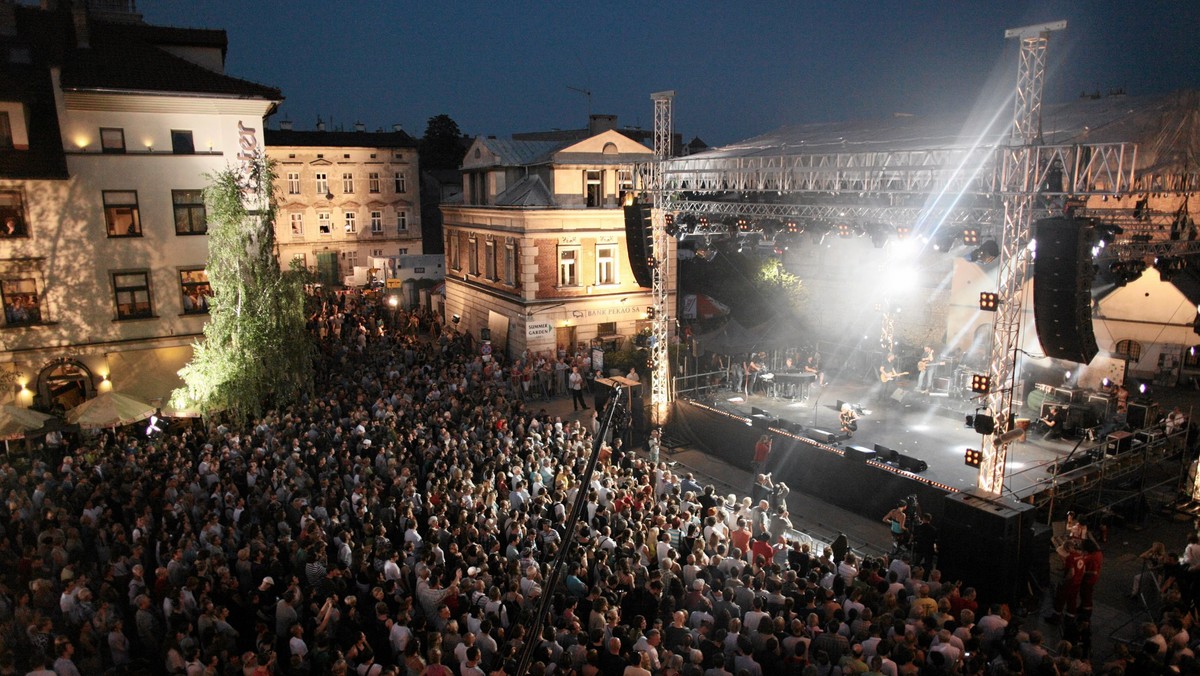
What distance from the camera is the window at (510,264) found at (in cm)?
2719

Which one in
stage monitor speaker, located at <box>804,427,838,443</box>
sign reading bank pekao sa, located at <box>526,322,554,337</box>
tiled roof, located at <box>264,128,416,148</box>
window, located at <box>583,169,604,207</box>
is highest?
tiled roof, located at <box>264,128,416,148</box>

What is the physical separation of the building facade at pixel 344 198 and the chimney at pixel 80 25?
22061 millimetres

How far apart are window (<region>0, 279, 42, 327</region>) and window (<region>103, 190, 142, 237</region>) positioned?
2465mm

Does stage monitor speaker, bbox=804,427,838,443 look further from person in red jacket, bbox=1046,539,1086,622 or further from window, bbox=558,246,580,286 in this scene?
window, bbox=558,246,580,286

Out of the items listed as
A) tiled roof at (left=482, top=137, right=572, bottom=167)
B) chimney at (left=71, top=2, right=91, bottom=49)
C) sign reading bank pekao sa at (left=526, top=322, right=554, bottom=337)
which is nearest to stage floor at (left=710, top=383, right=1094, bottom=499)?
sign reading bank pekao sa at (left=526, top=322, right=554, bottom=337)

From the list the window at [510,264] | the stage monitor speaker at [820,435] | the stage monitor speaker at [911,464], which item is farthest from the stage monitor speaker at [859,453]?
the window at [510,264]

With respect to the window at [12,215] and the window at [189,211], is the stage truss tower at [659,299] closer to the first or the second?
the window at [189,211]

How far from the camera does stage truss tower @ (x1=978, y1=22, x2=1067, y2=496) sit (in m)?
11.4

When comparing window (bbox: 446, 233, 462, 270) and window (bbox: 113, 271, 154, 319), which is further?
window (bbox: 446, 233, 462, 270)

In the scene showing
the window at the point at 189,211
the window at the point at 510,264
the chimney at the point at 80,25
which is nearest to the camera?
the window at the point at 189,211

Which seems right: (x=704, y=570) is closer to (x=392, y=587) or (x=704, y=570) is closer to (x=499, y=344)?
(x=392, y=587)

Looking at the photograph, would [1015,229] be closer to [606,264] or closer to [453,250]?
[606,264]

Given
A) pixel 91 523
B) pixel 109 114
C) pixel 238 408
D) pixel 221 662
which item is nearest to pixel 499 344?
pixel 238 408

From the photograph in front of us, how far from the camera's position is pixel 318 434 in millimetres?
15312
